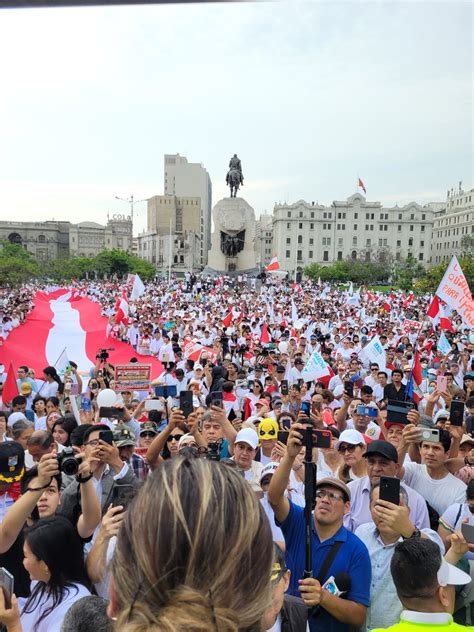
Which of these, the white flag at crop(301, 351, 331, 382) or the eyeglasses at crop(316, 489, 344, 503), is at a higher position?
the eyeglasses at crop(316, 489, 344, 503)

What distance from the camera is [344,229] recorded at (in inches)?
4013

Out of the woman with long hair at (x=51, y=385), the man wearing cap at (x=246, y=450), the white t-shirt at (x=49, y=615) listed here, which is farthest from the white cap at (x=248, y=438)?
the woman with long hair at (x=51, y=385)

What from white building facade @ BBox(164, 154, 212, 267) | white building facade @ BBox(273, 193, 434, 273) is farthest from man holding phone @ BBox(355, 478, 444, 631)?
white building facade @ BBox(164, 154, 212, 267)

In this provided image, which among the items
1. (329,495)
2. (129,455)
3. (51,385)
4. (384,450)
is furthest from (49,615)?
(51,385)

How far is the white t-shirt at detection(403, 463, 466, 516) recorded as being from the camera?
13.8 feet

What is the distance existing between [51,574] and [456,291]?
1039 cm

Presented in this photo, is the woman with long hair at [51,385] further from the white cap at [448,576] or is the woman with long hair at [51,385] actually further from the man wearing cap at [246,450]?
the white cap at [448,576]

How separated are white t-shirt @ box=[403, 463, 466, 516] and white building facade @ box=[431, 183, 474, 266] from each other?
306ft

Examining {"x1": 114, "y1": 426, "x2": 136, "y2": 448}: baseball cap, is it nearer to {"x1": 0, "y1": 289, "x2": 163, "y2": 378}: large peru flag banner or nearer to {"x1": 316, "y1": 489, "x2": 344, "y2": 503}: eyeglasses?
{"x1": 316, "y1": 489, "x2": 344, "y2": 503}: eyeglasses

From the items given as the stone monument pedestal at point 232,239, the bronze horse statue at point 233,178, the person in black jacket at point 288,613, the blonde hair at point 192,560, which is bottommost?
the person in black jacket at point 288,613

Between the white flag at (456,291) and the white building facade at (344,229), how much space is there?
9028 centimetres

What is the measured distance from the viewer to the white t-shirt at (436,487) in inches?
165

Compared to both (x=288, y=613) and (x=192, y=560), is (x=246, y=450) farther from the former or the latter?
(x=192, y=560)

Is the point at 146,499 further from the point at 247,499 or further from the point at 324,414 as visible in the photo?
the point at 324,414
